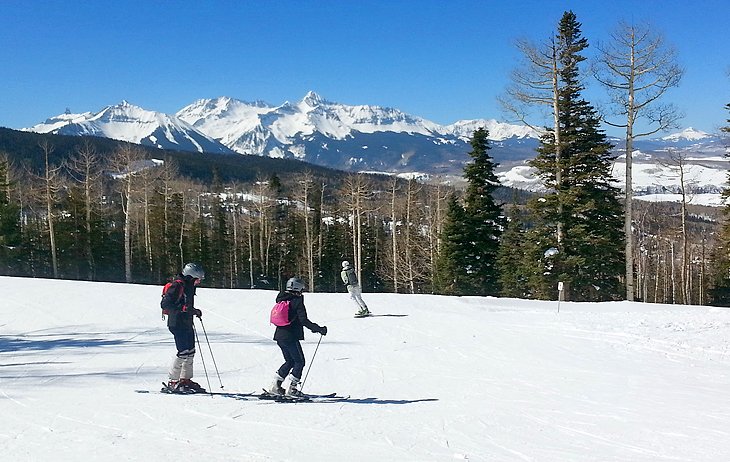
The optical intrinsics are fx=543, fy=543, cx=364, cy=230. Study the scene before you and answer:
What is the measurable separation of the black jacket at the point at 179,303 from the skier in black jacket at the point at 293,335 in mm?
1496

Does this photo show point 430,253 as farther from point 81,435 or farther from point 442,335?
point 81,435

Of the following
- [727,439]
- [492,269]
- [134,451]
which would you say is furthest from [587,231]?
[134,451]

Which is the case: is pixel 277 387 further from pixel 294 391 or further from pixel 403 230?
pixel 403 230

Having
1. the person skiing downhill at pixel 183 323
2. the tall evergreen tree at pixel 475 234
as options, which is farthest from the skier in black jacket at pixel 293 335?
the tall evergreen tree at pixel 475 234

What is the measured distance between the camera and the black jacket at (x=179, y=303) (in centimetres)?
862

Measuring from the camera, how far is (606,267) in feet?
88.7

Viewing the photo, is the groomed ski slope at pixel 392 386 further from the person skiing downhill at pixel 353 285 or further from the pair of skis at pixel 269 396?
the person skiing downhill at pixel 353 285

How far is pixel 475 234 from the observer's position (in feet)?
118

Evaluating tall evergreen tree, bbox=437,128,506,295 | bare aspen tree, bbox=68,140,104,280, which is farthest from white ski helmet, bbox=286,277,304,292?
bare aspen tree, bbox=68,140,104,280

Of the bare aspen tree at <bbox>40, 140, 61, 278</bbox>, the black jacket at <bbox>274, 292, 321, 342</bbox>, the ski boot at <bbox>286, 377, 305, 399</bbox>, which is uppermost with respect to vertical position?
the bare aspen tree at <bbox>40, 140, 61, 278</bbox>

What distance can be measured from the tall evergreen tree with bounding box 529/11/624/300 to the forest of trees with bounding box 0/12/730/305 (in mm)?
69

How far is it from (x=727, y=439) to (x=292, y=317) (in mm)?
5962

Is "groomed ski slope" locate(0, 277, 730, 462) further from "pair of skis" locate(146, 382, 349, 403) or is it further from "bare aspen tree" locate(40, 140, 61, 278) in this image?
"bare aspen tree" locate(40, 140, 61, 278)

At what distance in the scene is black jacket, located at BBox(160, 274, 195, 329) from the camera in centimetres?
862
